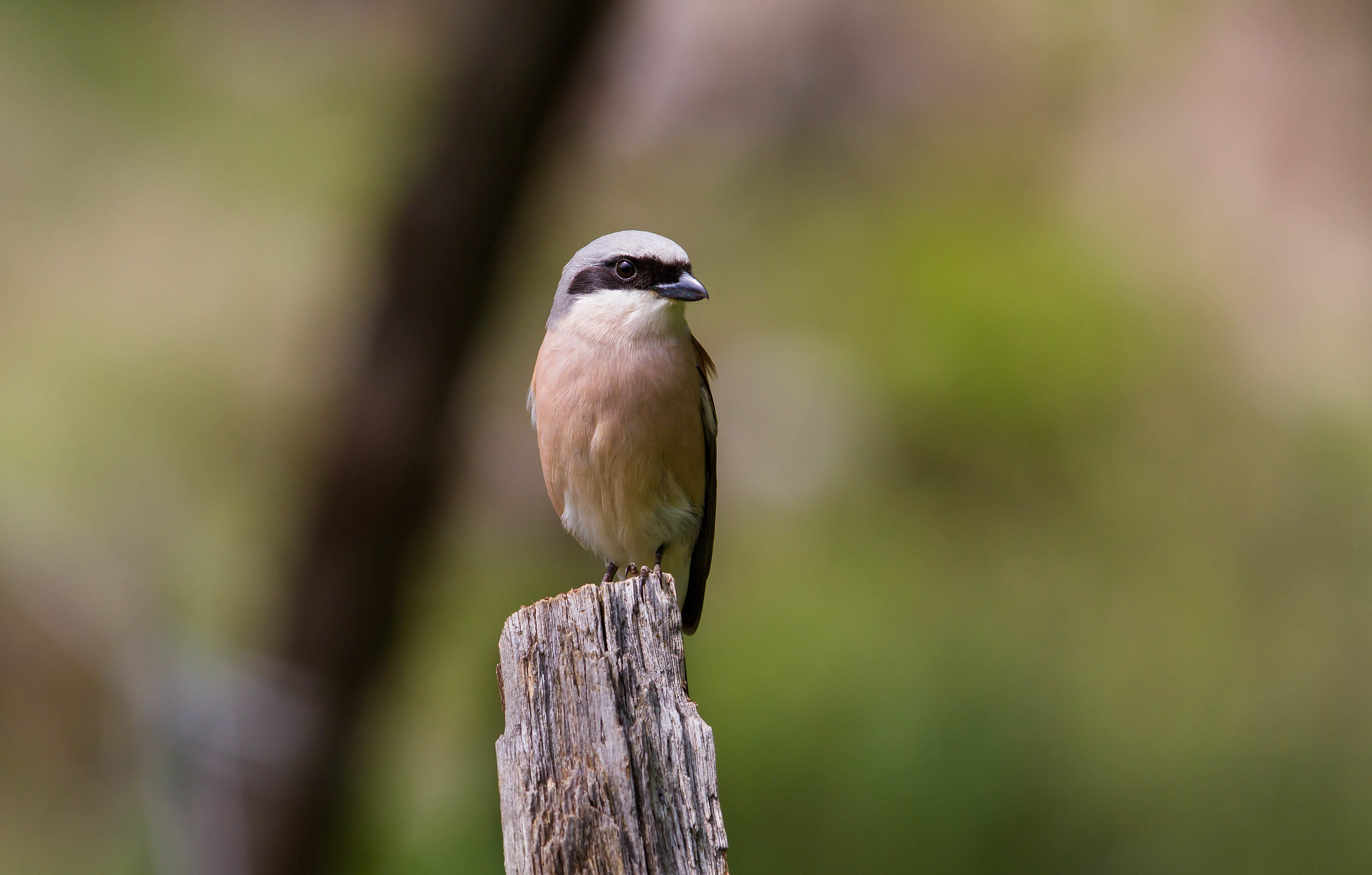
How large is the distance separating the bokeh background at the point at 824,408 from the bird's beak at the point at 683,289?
1.35m

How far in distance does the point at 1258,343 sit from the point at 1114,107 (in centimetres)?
238

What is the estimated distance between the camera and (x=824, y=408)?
868 cm

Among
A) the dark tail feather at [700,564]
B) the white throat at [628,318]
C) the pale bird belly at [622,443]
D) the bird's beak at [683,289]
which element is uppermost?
the bird's beak at [683,289]

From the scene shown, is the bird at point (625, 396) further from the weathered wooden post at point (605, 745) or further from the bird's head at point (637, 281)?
the weathered wooden post at point (605, 745)

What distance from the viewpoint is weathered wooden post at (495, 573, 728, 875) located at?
2279 millimetres

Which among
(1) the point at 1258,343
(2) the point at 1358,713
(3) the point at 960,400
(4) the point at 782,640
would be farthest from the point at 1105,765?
(1) the point at 1258,343

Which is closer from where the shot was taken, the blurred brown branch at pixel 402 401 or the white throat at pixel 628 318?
the white throat at pixel 628 318

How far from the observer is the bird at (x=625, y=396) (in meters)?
4.06

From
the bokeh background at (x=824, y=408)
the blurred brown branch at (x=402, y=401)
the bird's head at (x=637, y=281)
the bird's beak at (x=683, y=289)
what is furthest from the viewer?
the bokeh background at (x=824, y=408)

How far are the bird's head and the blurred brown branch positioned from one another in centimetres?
90

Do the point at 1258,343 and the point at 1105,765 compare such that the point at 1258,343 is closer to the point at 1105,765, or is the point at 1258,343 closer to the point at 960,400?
the point at 960,400

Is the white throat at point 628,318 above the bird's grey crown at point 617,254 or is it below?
below

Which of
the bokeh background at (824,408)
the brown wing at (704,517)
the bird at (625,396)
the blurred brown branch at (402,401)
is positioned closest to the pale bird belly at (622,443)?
the bird at (625,396)

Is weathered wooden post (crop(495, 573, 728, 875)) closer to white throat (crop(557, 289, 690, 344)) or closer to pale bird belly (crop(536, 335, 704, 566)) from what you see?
pale bird belly (crop(536, 335, 704, 566))
